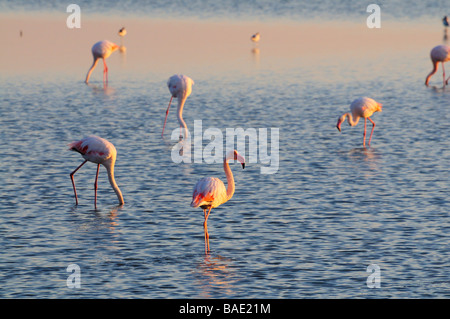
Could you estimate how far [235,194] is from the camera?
16031 mm

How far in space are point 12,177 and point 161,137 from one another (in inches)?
203

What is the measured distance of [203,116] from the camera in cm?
2411

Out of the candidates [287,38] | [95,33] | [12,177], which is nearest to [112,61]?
[95,33]

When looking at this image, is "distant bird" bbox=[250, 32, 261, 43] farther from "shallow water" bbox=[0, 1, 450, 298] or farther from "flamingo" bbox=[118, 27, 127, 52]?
"shallow water" bbox=[0, 1, 450, 298]

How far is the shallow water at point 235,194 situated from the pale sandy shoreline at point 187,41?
115 inches

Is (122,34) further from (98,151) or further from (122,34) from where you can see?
(98,151)

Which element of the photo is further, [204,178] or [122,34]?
[122,34]

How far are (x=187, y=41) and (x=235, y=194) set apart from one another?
82.5 ft

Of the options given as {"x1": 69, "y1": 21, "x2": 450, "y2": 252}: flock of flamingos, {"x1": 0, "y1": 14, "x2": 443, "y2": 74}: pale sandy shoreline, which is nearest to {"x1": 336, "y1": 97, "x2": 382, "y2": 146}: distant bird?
{"x1": 69, "y1": 21, "x2": 450, "y2": 252}: flock of flamingos

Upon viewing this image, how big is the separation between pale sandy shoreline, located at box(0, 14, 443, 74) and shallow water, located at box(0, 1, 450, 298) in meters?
2.93

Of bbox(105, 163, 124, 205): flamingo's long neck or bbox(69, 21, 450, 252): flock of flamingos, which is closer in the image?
bbox(69, 21, 450, 252): flock of flamingos

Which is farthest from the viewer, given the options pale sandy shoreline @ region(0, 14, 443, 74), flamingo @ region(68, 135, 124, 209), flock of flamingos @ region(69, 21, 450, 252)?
pale sandy shoreline @ region(0, 14, 443, 74)

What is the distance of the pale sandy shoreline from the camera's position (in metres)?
35.4

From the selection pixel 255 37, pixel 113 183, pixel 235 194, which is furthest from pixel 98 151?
pixel 255 37
